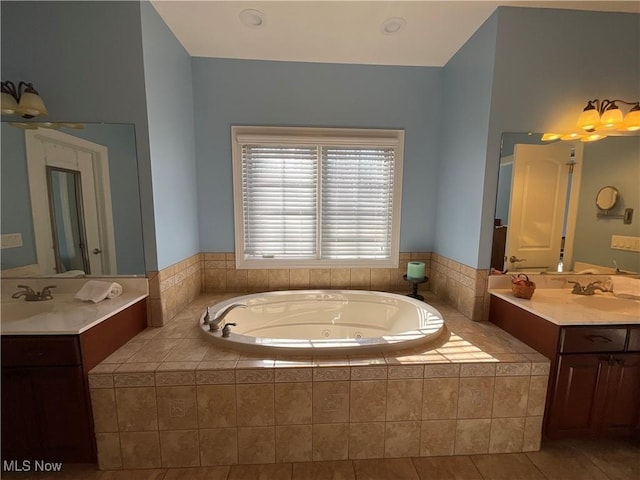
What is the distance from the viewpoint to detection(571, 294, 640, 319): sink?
1.59 meters

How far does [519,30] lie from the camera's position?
5.66 ft

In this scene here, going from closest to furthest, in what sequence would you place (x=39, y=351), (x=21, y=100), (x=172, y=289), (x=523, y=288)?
(x=39, y=351) → (x=21, y=100) → (x=523, y=288) → (x=172, y=289)

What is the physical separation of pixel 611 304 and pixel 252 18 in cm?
302

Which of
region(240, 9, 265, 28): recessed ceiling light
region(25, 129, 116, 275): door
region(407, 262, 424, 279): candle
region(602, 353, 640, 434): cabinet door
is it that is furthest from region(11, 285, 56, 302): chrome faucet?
region(602, 353, 640, 434): cabinet door

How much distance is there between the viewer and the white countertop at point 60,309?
4.26 ft

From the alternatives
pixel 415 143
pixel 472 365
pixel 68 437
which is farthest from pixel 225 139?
pixel 472 365

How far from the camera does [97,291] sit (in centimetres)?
166

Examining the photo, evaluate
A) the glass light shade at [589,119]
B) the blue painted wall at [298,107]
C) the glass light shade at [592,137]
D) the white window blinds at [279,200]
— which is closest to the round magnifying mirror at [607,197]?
the glass light shade at [592,137]

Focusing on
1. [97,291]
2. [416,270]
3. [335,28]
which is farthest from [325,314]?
[335,28]

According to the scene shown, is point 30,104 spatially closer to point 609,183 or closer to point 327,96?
point 327,96

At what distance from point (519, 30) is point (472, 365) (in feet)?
6.94

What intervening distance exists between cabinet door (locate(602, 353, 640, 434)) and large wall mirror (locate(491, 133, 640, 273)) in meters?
0.68

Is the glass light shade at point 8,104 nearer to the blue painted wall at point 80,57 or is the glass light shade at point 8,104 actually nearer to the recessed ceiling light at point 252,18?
the blue painted wall at point 80,57

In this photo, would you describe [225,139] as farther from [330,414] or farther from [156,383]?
[330,414]
